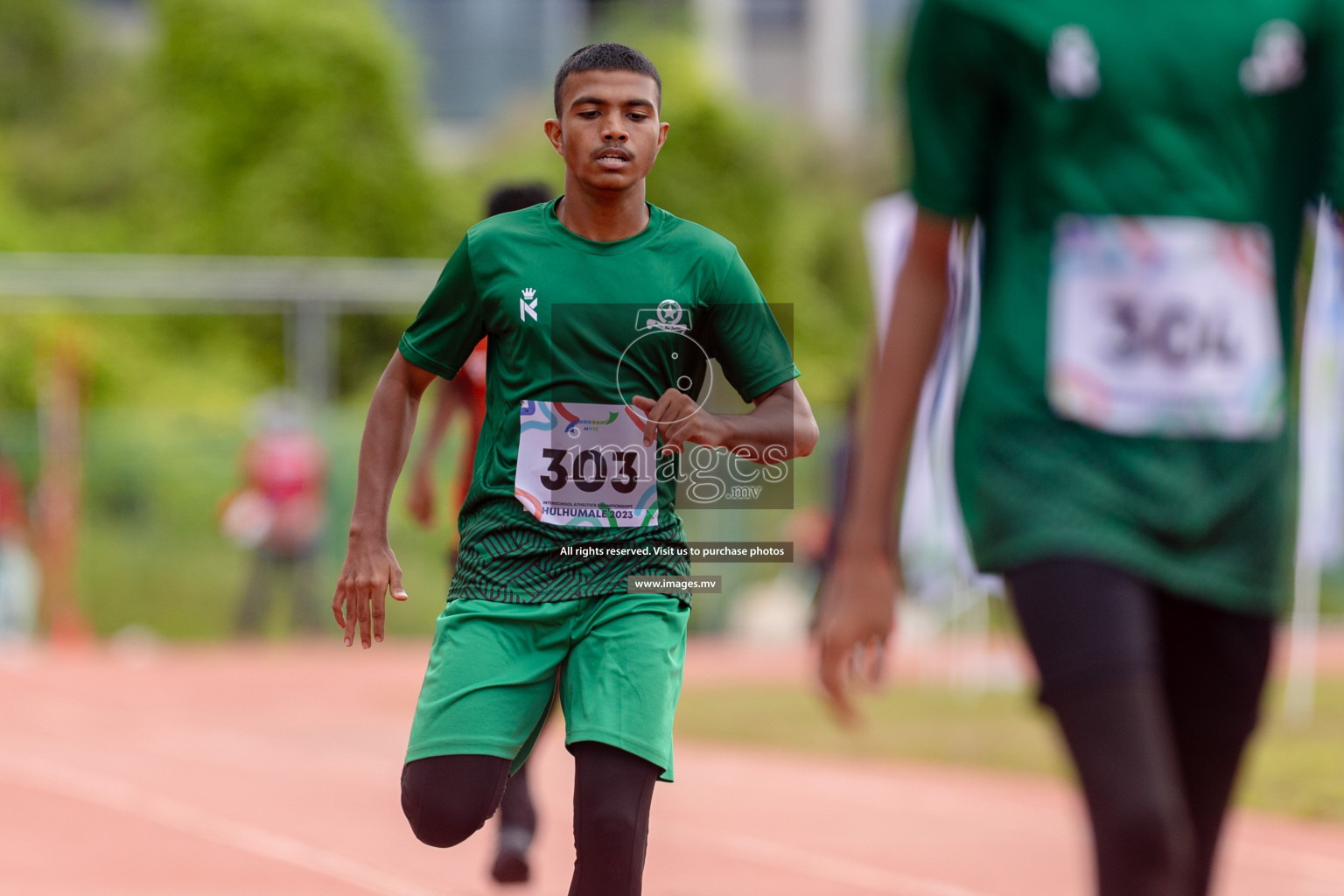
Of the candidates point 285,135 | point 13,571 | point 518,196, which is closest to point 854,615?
point 518,196

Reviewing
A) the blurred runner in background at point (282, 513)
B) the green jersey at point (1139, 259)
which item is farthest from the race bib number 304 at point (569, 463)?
the blurred runner in background at point (282, 513)

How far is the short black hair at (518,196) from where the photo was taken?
5500mm

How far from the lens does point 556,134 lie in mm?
4062

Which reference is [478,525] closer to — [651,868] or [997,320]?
[997,320]

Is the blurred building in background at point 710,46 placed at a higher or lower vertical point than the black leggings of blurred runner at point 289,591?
higher

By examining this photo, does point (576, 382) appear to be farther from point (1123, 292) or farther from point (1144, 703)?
point (1144, 703)

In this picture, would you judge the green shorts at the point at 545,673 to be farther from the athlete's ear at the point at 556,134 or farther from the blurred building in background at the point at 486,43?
the blurred building in background at the point at 486,43

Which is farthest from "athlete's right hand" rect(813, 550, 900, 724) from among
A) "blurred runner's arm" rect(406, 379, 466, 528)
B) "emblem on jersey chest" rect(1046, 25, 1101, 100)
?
"blurred runner's arm" rect(406, 379, 466, 528)

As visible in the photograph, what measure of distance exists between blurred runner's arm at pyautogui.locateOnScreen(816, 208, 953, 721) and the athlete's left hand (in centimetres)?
105

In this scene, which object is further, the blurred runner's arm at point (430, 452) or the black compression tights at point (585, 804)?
the blurred runner's arm at point (430, 452)

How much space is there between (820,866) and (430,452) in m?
2.09

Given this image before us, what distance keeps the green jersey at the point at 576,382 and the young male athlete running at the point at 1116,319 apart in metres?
1.13

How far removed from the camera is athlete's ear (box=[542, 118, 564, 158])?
3.96 meters

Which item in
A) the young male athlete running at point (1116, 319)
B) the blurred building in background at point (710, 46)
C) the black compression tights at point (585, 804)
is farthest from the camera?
the blurred building in background at point (710, 46)
